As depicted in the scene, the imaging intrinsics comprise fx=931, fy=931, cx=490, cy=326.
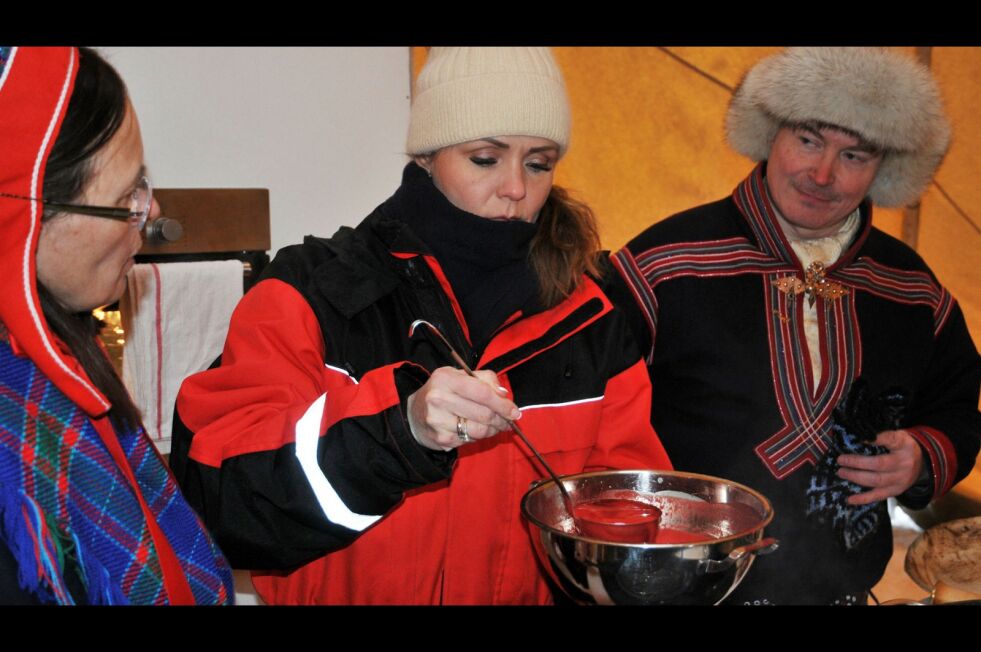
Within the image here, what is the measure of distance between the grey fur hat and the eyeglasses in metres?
1.37

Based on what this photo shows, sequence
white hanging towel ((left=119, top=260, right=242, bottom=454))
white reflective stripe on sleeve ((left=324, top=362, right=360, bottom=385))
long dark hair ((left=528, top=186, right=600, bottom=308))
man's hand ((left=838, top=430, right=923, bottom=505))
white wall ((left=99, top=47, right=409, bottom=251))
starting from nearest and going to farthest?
white reflective stripe on sleeve ((left=324, top=362, right=360, bottom=385)), long dark hair ((left=528, top=186, right=600, bottom=308)), man's hand ((left=838, top=430, right=923, bottom=505)), white hanging towel ((left=119, top=260, right=242, bottom=454)), white wall ((left=99, top=47, right=409, bottom=251))

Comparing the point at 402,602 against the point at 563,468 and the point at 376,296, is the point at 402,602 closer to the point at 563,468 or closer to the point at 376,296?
the point at 563,468

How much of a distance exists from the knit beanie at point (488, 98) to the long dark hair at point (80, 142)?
1.87ft

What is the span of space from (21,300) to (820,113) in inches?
61.8

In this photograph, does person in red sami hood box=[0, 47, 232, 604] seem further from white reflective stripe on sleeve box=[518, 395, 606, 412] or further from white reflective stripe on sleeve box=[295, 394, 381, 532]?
white reflective stripe on sleeve box=[518, 395, 606, 412]

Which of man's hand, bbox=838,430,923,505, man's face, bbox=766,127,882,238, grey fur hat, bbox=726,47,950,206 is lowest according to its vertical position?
man's hand, bbox=838,430,923,505

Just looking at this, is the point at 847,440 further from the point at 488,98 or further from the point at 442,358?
the point at 488,98

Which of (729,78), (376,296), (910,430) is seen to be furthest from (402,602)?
(729,78)

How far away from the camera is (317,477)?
123cm

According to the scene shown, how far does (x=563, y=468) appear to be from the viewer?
5.16ft

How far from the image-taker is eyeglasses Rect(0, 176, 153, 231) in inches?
41.2

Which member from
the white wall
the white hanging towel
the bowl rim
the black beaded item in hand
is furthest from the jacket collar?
the white hanging towel

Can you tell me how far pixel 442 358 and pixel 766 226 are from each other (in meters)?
0.89

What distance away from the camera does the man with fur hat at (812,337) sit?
1.93 m
